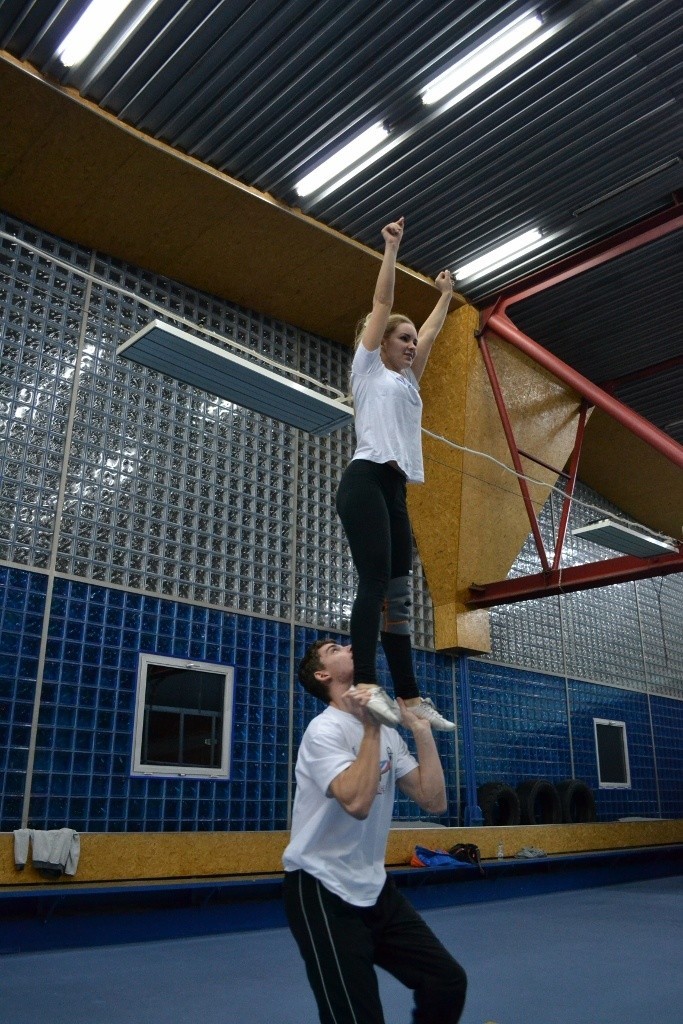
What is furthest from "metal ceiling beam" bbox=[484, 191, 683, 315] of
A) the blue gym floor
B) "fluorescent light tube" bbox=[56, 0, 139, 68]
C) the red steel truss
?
the blue gym floor

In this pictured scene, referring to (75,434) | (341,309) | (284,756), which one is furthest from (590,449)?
(75,434)

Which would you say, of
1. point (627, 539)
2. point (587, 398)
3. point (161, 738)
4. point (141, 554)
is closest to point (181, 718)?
point (161, 738)

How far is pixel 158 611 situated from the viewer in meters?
7.33

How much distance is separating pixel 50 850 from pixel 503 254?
23.4 feet

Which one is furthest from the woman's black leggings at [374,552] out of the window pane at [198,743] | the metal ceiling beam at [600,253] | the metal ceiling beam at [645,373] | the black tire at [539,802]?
the metal ceiling beam at [645,373]

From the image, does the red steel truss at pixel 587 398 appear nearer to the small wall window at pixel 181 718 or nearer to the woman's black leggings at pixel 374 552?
the small wall window at pixel 181 718

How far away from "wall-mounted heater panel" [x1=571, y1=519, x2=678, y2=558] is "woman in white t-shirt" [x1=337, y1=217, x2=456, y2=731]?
579cm

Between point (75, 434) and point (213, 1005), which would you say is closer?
point (213, 1005)

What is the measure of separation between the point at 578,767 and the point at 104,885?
772 centimetres

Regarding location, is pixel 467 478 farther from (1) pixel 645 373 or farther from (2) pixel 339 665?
(2) pixel 339 665

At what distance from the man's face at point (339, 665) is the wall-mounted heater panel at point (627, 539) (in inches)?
244

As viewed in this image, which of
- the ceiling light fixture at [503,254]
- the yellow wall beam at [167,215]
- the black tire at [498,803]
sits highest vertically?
the ceiling light fixture at [503,254]

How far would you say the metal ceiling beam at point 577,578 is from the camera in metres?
8.58

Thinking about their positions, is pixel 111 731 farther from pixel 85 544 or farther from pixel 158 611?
pixel 85 544
